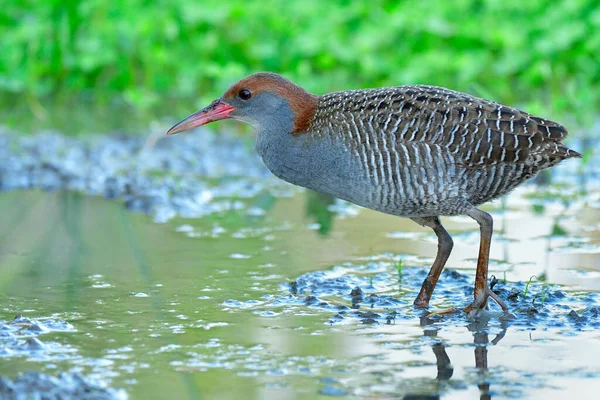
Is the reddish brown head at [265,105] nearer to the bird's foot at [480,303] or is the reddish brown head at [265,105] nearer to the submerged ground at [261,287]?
the submerged ground at [261,287]

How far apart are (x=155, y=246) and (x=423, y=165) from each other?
1.98 m

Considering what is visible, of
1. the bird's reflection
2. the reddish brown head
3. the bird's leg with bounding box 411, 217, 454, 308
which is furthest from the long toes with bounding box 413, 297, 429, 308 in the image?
the reddish brown head

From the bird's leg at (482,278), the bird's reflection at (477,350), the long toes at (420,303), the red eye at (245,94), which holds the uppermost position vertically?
the red eye at (245,94)

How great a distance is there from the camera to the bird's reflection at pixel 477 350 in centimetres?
404

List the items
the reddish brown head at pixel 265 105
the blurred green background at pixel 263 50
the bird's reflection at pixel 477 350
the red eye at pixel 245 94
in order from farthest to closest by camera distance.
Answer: the blurred green background at pixel 263 50 → the red eye at pixel 245 94 → the reddish brown head at pixel 265 105 → the bird's reflection at pixel 477 350

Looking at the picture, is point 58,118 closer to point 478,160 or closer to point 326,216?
point 326,216

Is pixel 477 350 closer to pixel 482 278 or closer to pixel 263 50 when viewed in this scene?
pixel 482 278

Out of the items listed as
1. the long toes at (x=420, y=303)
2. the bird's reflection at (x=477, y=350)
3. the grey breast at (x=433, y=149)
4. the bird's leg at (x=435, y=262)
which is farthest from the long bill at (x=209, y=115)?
the bird's reflection at (x=477, y=350)

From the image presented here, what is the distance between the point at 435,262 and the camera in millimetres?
5449

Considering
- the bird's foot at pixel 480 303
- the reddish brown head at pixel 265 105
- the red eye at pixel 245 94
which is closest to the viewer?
the bird's foot at pixel 480 303

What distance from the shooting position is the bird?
5.13 m

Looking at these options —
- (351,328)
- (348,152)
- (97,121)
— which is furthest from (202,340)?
(97,121)

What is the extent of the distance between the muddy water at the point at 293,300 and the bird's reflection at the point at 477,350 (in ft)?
0.04

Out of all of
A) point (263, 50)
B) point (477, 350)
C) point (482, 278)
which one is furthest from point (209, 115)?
point (263, 50)
